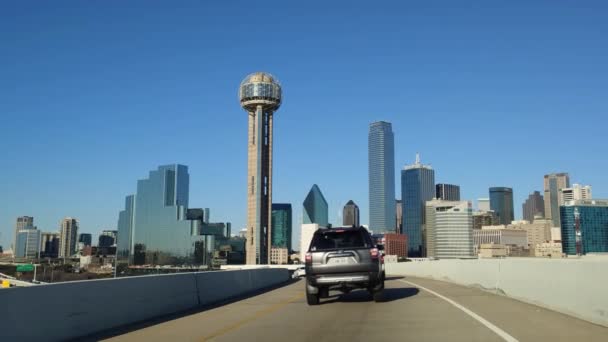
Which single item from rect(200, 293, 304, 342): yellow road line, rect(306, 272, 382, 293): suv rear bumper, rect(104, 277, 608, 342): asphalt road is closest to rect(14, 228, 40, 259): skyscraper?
rect(200, 293, 304, 342): yellow road line

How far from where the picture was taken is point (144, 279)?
48.2 ft

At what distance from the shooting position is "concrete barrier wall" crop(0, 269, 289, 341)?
980cm

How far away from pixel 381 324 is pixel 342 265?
4.44m

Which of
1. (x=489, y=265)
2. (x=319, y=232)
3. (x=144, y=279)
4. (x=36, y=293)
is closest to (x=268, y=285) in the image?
(x=489, y=265)

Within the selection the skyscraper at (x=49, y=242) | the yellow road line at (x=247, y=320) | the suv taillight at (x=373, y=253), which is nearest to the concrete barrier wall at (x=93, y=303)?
the yellow road line at (x=247, y=320)


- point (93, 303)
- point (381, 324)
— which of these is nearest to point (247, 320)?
point (381, 324)

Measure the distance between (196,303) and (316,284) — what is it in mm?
3887

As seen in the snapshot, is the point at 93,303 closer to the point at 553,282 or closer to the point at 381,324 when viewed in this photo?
the point at 381,324

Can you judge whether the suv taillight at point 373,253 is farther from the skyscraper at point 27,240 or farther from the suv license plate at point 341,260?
the skyscraper at point 27,240

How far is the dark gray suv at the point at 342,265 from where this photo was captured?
54.2 feet

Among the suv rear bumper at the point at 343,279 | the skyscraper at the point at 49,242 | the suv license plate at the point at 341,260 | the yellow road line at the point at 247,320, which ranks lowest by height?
the yellow road line at the point at 247,320

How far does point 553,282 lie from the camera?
49.0 ft

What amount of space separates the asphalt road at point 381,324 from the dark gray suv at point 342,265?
56 centimetres

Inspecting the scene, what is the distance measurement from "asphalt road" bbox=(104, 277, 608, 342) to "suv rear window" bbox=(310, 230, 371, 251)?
167 centimetres
